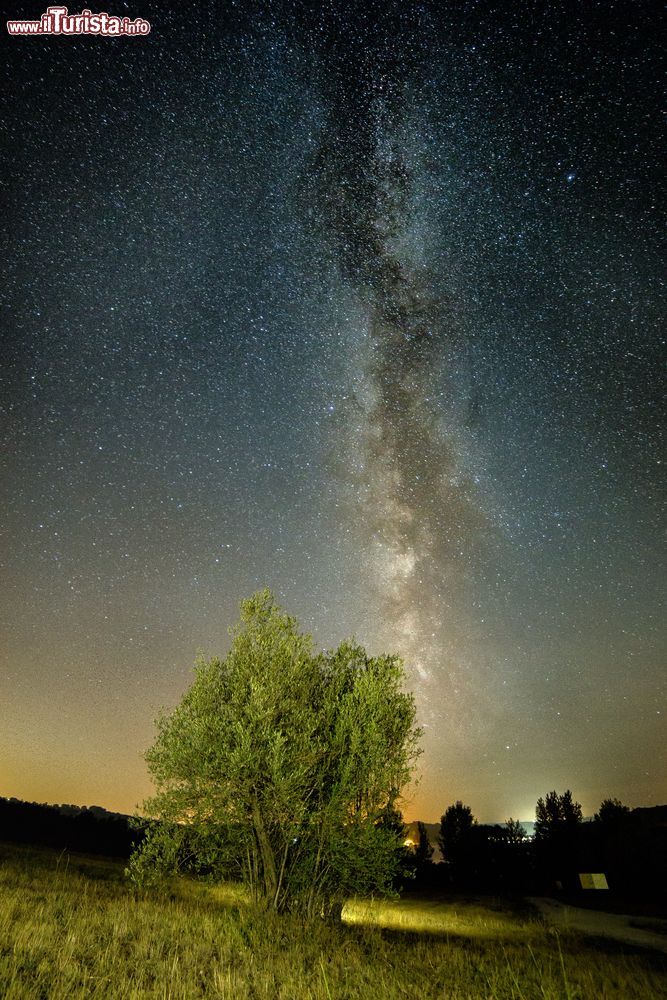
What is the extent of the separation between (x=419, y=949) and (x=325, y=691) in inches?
254

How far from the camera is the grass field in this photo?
795cm

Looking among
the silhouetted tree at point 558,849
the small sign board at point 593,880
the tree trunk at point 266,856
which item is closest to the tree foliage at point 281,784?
the tree trunk at point 266,856

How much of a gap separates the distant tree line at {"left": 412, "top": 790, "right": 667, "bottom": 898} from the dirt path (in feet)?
48.9

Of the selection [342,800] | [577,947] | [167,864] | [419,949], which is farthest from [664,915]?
[167,864]

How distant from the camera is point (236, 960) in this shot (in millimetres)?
9633

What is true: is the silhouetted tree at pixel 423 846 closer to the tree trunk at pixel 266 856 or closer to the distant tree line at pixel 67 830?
the distant tree line at pixel 67 830

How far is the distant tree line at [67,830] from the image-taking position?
6512 cm

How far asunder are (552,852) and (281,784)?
63153 mm

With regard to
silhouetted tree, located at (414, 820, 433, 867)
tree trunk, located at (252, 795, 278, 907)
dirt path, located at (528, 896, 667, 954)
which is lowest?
dirt path, located at (528, 896, 667, 954)

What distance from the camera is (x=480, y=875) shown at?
6406 centimetres

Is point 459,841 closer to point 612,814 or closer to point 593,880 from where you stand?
point 612,814

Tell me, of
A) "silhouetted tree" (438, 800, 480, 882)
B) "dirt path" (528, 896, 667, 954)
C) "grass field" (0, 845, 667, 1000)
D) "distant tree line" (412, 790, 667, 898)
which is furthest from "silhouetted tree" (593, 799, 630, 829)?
"grass field" (0, 845, 667, 1000)

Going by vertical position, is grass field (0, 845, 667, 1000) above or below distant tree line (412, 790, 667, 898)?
below

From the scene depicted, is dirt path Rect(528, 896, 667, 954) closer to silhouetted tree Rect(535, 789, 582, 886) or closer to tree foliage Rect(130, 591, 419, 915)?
tree foliage Rect(130, 591, 419, 915)
